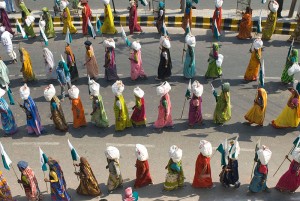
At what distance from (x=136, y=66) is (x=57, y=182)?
5.42 meters

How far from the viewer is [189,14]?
655 inches

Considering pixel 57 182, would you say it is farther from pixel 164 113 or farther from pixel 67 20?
pixel 67 20

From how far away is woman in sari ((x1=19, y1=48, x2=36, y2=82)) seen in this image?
46.2 feet

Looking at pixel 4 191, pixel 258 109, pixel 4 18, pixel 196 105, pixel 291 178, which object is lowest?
pixel 4 191

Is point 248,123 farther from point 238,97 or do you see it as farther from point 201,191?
point 201,191

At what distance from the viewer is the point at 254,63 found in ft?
44.8

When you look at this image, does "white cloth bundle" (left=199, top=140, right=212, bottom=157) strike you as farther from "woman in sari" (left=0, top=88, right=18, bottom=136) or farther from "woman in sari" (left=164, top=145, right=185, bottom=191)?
"woman in sari" (left=0, top=88, right=18, bottom=136)

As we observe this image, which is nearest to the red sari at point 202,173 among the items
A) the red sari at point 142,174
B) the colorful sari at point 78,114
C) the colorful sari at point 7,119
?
the red sari at point 142,174

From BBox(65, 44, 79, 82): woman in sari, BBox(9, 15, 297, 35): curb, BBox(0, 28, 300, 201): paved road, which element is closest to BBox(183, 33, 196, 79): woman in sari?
BBox(0, 28, 300, 201): paved road

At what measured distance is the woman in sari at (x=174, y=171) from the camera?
31.9ft

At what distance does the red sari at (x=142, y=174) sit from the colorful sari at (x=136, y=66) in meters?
4.53

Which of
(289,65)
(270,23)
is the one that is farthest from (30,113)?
(270,23)

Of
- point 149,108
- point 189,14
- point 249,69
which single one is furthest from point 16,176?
point 189,14

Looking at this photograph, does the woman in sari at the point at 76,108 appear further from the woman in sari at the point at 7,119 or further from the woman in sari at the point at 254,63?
the woman in sari at the point at 254,63
